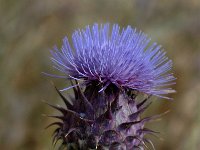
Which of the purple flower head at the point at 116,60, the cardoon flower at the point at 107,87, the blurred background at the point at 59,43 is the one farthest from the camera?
the blurred background at the point at 59,43

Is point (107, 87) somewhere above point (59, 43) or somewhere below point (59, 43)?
below

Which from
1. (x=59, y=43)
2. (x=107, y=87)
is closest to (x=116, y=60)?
(x=107, y=87)

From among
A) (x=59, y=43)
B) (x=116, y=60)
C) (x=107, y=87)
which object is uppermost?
(x=59, y=43)

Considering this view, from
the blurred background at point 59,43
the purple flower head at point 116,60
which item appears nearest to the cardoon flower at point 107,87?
the purple flower head at point 116,60

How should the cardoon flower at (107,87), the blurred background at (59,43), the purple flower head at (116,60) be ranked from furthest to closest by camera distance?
the blurred background at (59,43) < the purple flower head at (116,60) < the cardoon flower at (107,87)

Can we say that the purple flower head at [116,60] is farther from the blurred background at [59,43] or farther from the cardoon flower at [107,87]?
the blurred background at [59,43]

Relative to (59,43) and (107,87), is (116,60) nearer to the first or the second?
(107,87)

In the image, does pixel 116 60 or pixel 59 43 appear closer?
pixel 116 60
